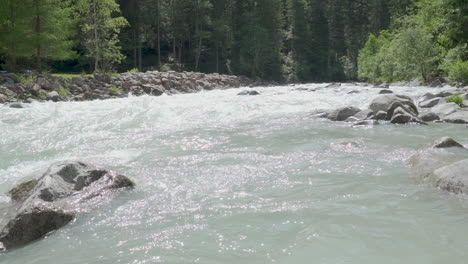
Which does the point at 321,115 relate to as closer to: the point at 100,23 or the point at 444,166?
the point at 444,166

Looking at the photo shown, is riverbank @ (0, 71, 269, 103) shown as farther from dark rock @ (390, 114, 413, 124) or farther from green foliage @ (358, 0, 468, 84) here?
dark rock @ (390, 114, 413, 124)

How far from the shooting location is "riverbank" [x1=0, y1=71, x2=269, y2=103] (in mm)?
19953

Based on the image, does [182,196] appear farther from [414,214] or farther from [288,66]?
[288,66]

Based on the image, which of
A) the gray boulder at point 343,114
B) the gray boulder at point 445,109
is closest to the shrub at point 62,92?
the gray boulder at point 343,114

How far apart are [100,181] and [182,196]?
1.31 m

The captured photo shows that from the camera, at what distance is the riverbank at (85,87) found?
65.5ft

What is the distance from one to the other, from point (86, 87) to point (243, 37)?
1360 inches

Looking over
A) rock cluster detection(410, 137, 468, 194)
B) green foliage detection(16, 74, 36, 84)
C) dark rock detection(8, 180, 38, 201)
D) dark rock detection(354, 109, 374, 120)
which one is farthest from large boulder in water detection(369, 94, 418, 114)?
green foliage detection(16, 74, 36, 84)

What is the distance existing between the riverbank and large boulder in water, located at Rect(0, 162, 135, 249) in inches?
591

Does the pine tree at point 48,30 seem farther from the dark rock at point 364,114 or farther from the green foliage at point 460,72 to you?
the green foliage at point 460,72

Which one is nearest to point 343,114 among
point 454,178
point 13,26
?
point 454,178

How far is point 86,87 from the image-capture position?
77.4 feet

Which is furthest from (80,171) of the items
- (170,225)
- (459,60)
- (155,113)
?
(459,60)

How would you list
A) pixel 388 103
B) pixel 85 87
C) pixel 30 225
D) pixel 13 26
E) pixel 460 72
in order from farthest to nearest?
pixel 13 26, pixel 85 87, pixel 460 72, pixel 388 103, pixel 30 225
